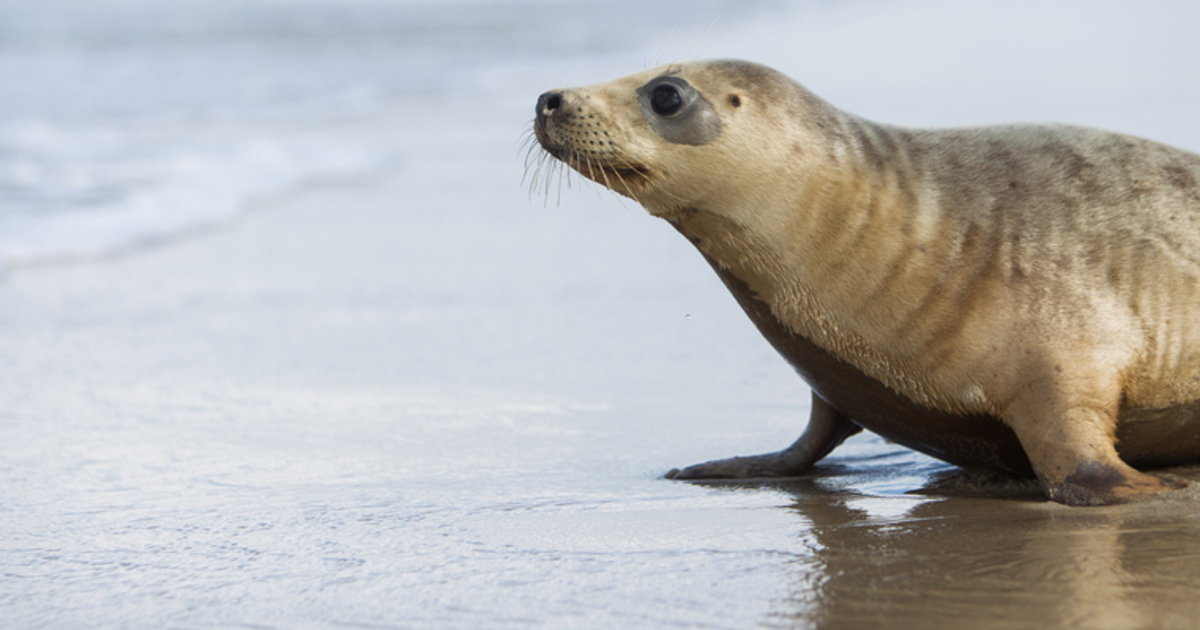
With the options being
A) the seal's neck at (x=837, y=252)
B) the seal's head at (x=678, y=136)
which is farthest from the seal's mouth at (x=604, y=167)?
the seal's neck at (x=837, y=252)

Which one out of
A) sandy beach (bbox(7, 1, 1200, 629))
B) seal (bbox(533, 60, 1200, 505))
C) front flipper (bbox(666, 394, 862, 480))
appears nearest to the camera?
sandy beach (bbox(7, 1, 1200, 629))

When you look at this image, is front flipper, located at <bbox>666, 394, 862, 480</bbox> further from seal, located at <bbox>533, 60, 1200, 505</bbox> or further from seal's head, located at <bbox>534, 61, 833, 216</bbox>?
seal's head, located at <bbox>534, 61, 833, 216</bbox>

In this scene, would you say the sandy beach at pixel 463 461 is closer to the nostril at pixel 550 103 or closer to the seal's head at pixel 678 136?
the seal's head at pixel 678 136

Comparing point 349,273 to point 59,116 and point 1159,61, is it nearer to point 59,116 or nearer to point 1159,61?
point 59,116

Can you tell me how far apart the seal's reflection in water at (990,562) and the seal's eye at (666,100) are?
1114 mm

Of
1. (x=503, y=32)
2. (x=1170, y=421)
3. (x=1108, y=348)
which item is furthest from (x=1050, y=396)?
(x=503, y=32)

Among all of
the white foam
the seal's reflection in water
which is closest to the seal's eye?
the seal's reflection in water

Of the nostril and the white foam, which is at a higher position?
the white foam

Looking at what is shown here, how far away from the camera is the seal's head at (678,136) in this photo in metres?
3.79

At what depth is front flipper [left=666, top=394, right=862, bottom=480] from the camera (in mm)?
4164

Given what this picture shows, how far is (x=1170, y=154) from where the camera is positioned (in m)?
3.98

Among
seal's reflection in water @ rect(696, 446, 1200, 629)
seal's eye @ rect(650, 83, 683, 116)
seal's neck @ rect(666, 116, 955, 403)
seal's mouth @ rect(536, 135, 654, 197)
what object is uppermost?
seal's eye @ rect(650, 83, 683, 116)

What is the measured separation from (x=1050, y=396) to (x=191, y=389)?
316 cm

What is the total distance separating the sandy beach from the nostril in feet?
1.55
